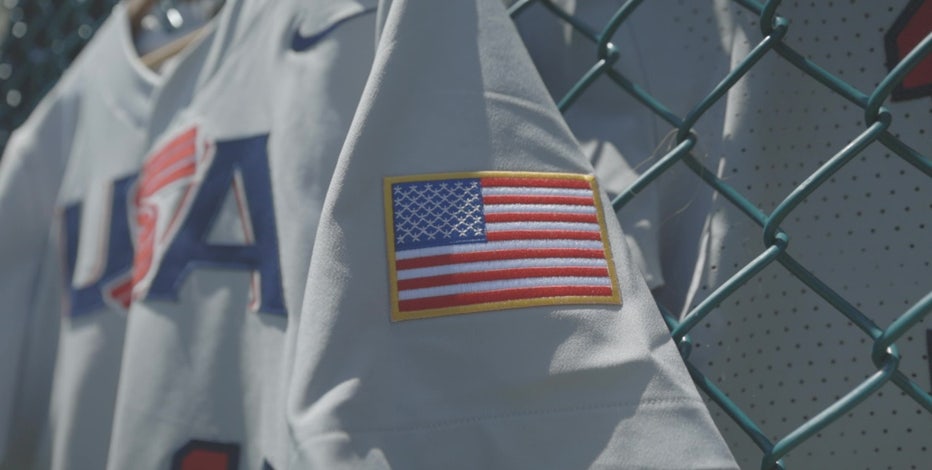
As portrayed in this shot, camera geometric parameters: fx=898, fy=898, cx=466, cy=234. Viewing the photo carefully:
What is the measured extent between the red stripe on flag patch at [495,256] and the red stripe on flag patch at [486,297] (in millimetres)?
21

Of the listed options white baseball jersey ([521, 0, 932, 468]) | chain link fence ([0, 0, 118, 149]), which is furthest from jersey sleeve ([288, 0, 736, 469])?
chain link fence ([0, 0, 118, 149])

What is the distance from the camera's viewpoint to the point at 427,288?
51 cm

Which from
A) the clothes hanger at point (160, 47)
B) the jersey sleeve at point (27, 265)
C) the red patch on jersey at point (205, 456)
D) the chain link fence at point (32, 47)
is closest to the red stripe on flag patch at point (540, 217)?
the red patch on jersey at point (205, 456)

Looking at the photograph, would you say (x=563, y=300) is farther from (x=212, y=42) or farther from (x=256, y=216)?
(x=212, y=42)

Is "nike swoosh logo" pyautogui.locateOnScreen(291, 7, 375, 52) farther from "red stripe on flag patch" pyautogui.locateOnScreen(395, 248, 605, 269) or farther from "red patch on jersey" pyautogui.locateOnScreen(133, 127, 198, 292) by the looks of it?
"red stripe on flag patch" pyautogui.locateOnScreen(395, 248, 605, 269)

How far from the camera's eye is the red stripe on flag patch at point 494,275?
0.51 m

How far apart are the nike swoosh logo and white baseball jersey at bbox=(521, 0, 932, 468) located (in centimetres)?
24

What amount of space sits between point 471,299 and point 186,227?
39 centimetres

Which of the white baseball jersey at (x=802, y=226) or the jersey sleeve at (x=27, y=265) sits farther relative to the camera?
the jersey sleeve at (x=27, y=265)

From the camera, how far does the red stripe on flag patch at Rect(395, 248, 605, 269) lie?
521 millimetres

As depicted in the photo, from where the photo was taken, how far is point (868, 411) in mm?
576

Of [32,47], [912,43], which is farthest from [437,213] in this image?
[32,47]

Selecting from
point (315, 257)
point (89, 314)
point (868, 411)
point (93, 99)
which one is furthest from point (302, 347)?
point (93, 99)

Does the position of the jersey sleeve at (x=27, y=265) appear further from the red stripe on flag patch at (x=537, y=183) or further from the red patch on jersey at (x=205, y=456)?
the red stripe on flag patch at (x=537, y=183)
